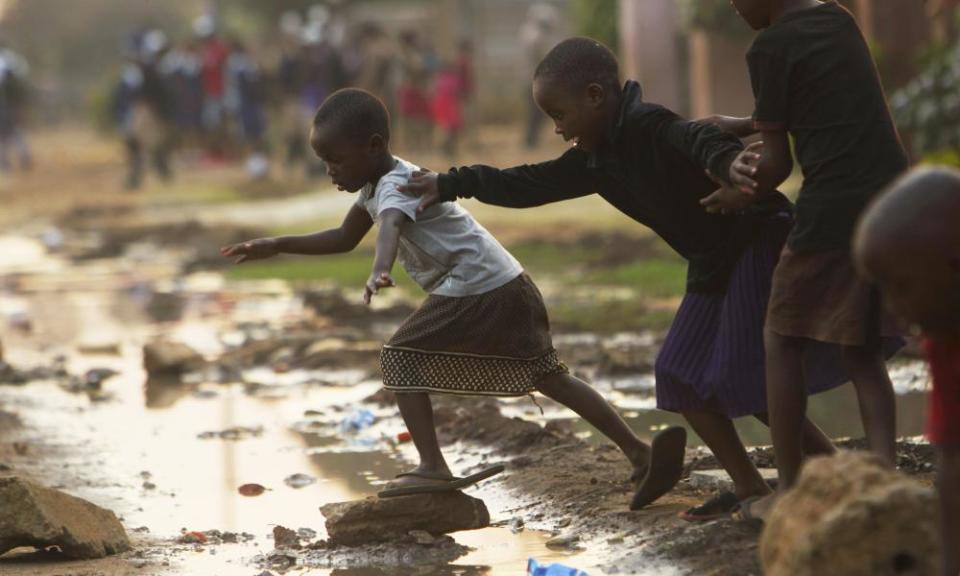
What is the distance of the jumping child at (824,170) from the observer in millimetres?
4398

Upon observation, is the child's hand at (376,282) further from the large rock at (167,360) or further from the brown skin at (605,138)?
the large rock at (167,360)

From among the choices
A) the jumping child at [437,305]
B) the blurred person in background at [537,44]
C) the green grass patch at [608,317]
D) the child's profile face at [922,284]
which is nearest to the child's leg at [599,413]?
the jumping child at [437,305]

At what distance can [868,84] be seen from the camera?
14.5 ft

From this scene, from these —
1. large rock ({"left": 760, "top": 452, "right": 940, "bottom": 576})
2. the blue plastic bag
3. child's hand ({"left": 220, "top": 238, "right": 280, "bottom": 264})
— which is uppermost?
child's hand ({"left": 220, "top": 238, "right": 280, "bottom": 264})

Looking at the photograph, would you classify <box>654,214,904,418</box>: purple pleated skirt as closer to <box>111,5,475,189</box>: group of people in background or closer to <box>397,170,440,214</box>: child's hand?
<box>397,170,440,214</box>: child's hand

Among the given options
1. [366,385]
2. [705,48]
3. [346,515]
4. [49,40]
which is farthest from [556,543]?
[49,40]

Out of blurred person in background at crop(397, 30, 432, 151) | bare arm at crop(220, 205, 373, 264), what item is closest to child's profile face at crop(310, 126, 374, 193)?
bare arm at crop(220, 205, 373, 264)

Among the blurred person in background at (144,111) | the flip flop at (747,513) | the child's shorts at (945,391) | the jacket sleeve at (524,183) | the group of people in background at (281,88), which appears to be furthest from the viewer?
the blurred person in background at (144,111)

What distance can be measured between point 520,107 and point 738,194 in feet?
91.4

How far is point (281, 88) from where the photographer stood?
91.1 feet

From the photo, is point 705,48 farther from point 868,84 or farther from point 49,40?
point 49,40

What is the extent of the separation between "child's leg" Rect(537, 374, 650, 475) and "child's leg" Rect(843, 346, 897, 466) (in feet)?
3.28

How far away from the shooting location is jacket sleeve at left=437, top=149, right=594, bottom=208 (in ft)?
17.1

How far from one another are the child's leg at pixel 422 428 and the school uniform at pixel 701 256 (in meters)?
0.77
